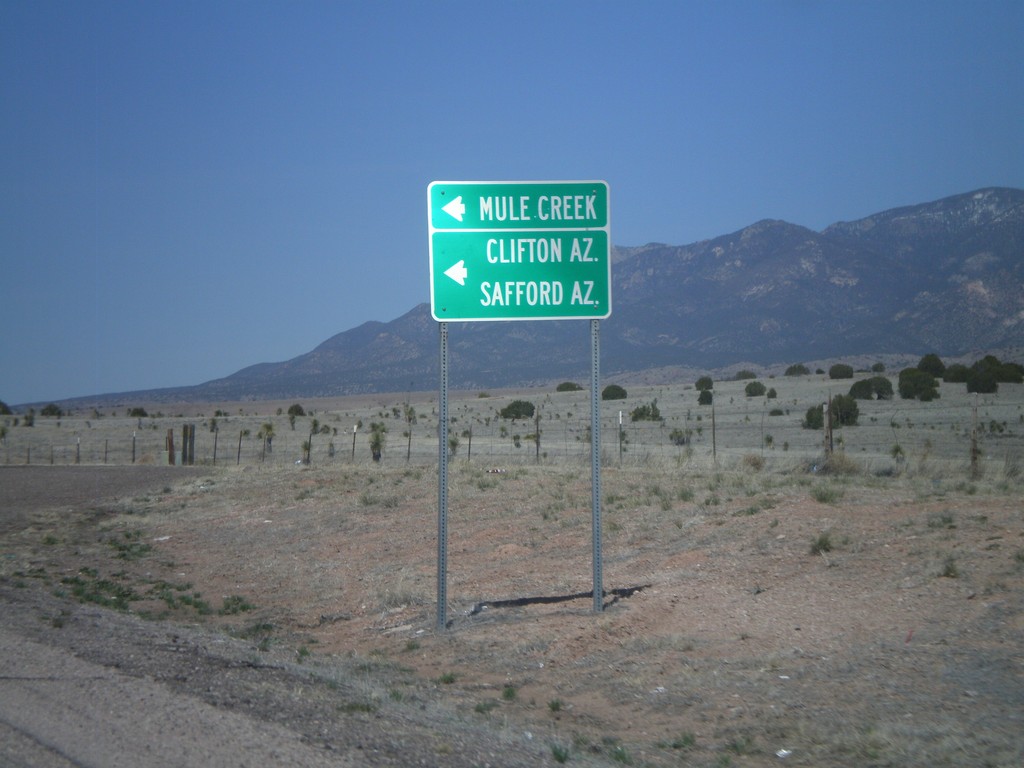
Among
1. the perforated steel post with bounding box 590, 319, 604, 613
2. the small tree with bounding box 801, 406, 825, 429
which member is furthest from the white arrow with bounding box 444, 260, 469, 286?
the small tree with bounding box 801, 406, 825, 429

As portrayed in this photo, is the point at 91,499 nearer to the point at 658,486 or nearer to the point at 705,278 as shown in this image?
the point at 658,486

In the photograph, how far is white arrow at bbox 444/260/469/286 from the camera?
1095cm

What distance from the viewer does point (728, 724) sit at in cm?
711

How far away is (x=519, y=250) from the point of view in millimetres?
11109

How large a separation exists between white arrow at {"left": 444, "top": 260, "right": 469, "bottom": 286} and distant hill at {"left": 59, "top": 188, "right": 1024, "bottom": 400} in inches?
4394

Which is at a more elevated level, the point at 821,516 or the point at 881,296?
the point at 881,296

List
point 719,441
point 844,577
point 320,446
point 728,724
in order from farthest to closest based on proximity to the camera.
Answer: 1. point 320,446
2. point 719,441
3. point 844,577
4. point 728,724

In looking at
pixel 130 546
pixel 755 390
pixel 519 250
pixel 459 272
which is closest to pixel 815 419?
pixel 755 390

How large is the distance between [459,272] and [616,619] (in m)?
4.05

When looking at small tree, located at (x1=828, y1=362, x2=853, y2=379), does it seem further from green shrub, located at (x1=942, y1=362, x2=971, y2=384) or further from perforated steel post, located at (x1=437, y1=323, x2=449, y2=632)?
perforated steel post, located at (x1=437, y1=323, x2=449, y2=632)

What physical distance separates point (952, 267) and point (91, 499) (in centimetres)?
15217

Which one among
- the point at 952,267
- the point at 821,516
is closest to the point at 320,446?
the point at 821,516

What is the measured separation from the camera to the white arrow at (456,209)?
11.0 m

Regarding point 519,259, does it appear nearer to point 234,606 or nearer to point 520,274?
point 520,274
